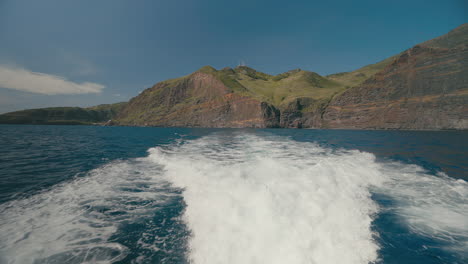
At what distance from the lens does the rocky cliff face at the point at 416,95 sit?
143ft

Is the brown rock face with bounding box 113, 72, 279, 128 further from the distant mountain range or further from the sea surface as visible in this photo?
the sea surface

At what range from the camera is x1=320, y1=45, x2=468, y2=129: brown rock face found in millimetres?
43625

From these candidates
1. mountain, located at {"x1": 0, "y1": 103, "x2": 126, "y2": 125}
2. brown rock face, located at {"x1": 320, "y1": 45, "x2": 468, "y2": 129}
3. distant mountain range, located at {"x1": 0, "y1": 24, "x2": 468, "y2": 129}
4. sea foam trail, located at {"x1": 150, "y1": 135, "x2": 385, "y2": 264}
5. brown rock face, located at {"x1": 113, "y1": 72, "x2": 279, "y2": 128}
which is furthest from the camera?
mountain, located at {"x1": 0, "y1": 103, "x2": 126, "y2": 125}

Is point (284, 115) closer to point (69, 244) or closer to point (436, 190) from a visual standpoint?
point (436, 190)

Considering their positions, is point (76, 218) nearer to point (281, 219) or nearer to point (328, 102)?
point (281, 219)

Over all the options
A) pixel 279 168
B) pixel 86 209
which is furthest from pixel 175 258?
pixel 279 168

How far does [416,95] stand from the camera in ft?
163

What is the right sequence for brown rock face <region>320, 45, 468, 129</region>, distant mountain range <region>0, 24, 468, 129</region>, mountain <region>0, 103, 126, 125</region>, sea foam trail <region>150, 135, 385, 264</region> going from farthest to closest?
1. mountain <region>0, 103, 126, 125</region>
2. distant mountain range <region>0, 24, 468, 129</region>
3. brown rock face <region>320, 45, 468, 129</region>
4. sea foam trail <region>150, 135, 385, 264</region>

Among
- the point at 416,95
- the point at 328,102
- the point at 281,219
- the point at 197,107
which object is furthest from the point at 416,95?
the point at 197,107

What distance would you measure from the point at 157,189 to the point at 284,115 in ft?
256

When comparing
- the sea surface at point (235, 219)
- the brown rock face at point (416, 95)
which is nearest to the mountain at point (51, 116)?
the sea surface at point (235, 219)

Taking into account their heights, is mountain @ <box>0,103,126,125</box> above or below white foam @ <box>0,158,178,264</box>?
above

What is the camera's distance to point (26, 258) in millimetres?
2680

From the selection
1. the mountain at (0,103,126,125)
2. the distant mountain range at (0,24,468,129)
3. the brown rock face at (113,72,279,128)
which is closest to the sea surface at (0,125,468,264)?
the distant mountain range at (0,24,468,129)
